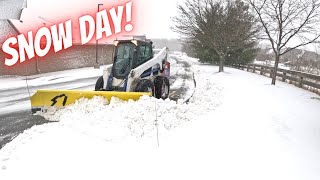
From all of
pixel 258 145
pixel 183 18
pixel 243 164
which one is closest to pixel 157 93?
pixel 258 145

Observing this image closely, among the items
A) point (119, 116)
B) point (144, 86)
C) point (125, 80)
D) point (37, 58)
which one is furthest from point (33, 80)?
point (119, 116)

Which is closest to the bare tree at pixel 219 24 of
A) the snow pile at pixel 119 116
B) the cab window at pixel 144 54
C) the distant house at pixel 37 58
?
the distant house at pixel 37 58

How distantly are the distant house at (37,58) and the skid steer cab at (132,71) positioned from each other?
16.9 m

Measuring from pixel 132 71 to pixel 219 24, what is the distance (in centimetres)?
1997

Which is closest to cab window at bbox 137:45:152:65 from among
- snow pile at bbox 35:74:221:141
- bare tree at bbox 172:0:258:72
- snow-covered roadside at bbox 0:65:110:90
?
snow pile at bbox 35:74:221:141

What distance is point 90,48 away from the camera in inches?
1348

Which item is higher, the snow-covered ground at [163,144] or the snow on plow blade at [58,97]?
the snow on plow blade at [58,97]

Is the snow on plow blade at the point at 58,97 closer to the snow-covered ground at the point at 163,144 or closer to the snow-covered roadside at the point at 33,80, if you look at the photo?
the snow-covered ground at the point at 163,144

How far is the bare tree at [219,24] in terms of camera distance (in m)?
25.5

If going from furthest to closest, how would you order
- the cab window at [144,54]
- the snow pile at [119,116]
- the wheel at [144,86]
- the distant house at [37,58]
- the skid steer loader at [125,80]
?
the distant house at [37,58]
the cab window at [144,54]
the wheel at [144,86]
the skid steer loader at [125,80]
the snow pile at [119,116]

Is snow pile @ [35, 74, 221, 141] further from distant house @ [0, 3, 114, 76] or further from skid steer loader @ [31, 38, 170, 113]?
distant house @ [0, 3, 114, 76]

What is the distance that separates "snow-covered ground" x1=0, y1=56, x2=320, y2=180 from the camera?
16.1ft

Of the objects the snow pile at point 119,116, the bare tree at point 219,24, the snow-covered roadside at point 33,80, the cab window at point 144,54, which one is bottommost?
the snow-covered roadside at point 33,80

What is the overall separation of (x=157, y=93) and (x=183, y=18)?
2276 centimetres
